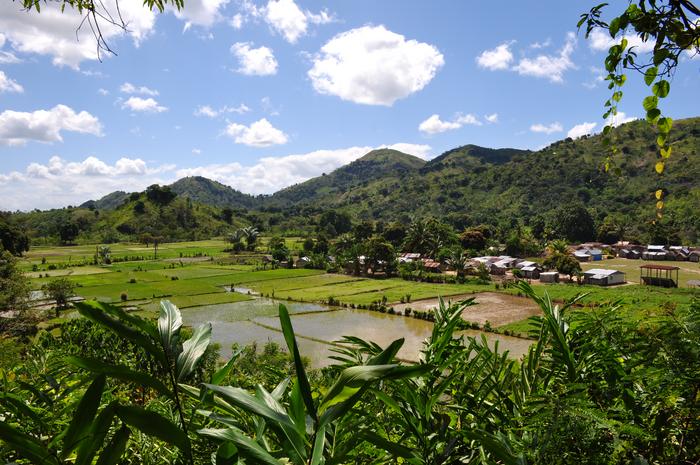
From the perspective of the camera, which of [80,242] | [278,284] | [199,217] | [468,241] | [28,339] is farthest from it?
[199,217]

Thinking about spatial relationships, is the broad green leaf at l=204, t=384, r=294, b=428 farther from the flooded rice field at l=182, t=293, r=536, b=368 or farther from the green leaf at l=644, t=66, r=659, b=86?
the flooded rice field at l=182, t=293, r=536, b=368

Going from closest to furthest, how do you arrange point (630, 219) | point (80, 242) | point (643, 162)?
point (630, 219)
point (80, 242)
point (643, 162)

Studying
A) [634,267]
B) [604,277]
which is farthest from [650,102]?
[634,267]

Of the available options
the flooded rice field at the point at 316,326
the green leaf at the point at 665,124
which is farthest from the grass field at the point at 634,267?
the green leaf at the point at 665,124

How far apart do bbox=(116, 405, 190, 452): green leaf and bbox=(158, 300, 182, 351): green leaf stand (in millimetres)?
190

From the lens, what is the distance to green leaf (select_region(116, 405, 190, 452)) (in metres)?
0.58

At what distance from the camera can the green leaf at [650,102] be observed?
1.63 meters

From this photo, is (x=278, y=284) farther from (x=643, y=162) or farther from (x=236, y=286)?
(x=643, y=162)

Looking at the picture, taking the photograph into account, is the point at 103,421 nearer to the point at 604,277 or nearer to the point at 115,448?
the point at 115,448

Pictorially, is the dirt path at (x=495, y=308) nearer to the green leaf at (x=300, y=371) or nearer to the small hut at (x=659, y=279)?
the small hut at (x=659, y=279)

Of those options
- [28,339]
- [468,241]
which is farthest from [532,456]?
[468,241]

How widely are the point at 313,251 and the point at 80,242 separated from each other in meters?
53.0

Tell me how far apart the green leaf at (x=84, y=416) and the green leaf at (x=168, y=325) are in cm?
19

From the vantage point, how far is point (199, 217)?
106562 millimetres
